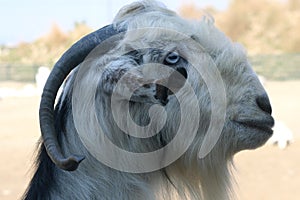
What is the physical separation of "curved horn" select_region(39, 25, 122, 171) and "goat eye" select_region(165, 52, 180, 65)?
250 mm

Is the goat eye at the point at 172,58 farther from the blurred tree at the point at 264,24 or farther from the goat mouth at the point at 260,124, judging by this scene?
the blurred tree at the point at 264,24

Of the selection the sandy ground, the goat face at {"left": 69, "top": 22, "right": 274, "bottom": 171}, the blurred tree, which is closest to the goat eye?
the goat face at {"left": 69, "top": 22, "right": 274, "bottom": 171}

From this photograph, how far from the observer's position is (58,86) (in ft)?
8.29

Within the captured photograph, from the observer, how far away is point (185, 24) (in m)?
2.72

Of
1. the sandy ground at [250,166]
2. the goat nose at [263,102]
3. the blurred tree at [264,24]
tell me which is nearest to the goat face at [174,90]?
the goat nose at [263,102]

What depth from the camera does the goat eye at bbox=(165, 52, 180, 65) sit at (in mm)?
2629

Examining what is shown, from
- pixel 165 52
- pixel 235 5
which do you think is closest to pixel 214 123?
pixel 165 52

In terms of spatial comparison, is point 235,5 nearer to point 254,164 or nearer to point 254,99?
point 254,164

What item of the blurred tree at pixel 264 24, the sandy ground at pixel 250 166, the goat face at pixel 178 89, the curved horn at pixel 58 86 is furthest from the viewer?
the blurred tree at pixel 264 24

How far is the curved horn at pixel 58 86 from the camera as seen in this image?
7.66 feet

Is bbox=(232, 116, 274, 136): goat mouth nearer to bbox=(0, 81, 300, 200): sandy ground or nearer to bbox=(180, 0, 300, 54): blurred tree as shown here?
bbox=(0, 81, 300, 200): sandy ground

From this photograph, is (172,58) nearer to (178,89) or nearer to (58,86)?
(178,89)

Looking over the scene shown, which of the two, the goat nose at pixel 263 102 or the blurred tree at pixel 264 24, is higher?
the blurred tree at pixel 264 24

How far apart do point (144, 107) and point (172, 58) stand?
0.24 m
